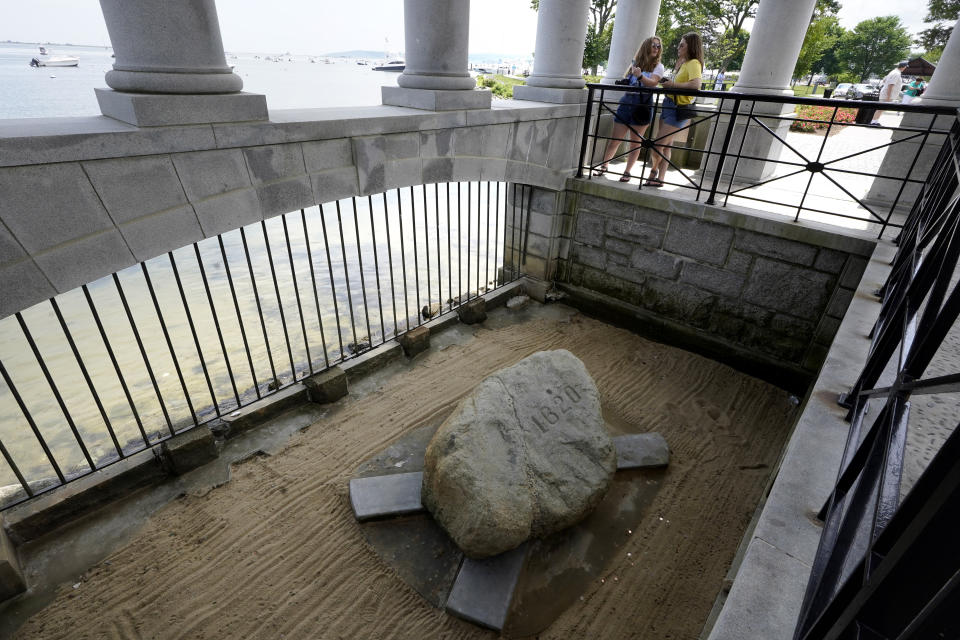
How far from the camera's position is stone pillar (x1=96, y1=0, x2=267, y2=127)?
9.44 ft

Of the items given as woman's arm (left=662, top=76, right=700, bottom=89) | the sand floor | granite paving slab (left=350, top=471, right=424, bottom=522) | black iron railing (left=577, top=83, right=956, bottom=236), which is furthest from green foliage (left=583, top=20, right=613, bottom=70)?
granite paving slab (left=350, top=471, right=424, bottom=522)

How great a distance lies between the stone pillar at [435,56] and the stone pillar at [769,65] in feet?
13.2

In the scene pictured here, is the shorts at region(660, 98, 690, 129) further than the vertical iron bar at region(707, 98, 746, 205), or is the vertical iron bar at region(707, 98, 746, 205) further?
the shorts at region(660, 98, 690, 129)

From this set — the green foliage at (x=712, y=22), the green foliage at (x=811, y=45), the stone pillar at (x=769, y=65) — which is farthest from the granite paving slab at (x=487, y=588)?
the green foliage at (x=712, y=22)

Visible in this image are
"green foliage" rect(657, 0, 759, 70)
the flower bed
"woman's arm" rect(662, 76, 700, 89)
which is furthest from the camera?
"green foliage" rect(657, 0, 759, 70)

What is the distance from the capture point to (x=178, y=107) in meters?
3.01

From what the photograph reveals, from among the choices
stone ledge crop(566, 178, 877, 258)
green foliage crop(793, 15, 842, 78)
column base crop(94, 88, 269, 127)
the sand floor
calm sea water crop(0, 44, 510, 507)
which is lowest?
calm sea water crop(0, 44, 510, 507)

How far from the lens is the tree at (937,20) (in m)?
30.0

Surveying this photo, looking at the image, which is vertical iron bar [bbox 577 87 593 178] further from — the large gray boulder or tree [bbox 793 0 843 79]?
tree [bbox 793 0 843 79]

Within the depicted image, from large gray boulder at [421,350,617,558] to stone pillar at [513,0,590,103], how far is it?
160 inches

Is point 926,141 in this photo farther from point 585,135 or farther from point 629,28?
point 629,28

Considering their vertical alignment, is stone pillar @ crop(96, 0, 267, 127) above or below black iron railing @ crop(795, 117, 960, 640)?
above

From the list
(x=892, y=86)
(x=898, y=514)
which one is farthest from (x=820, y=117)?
(x=898, y=514)

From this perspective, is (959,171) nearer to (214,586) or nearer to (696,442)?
(696,442)
